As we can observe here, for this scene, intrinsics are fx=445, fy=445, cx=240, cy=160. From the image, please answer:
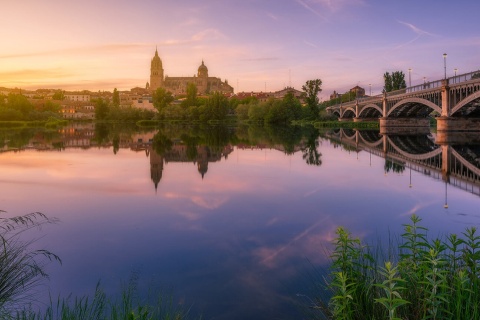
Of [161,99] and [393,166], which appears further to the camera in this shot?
[161,99]

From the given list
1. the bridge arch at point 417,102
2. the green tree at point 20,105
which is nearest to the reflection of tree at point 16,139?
the bridge arch at point 417,102

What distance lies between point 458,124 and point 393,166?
25372 millimetres

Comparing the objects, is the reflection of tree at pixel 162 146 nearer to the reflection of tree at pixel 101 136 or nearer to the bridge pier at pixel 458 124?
the reflection of tree at pixel 101 136

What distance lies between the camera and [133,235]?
1123 centimetres

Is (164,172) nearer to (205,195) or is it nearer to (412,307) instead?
(205,195)

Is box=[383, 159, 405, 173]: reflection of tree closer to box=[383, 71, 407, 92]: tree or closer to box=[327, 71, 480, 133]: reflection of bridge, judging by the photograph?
A: box=[327, 71, 480, 133]: reflection of bridge

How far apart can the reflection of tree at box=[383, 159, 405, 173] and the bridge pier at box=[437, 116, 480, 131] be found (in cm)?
2173

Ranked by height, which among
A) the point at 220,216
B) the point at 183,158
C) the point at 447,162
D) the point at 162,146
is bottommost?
the point at 220,216

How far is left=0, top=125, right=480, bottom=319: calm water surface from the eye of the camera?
810cm

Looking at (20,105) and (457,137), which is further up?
(20,105)

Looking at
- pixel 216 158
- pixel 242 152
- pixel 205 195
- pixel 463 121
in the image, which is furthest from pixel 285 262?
pixel 463 121

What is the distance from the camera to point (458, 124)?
46688 millimetres

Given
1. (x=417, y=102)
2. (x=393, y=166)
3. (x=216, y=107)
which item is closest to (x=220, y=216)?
(x=393, y=166)

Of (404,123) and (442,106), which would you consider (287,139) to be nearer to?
(442,106)
